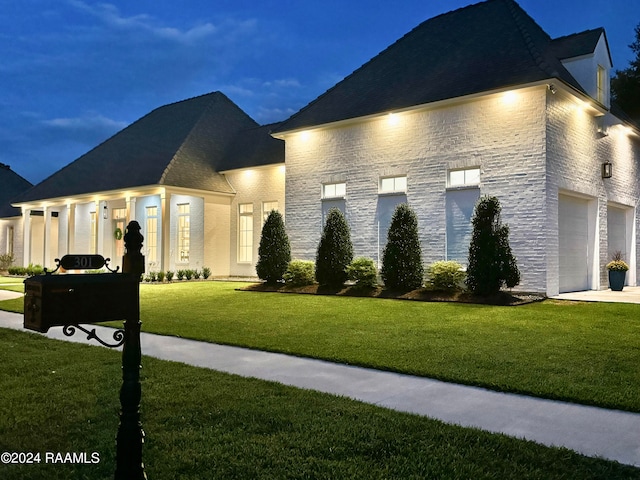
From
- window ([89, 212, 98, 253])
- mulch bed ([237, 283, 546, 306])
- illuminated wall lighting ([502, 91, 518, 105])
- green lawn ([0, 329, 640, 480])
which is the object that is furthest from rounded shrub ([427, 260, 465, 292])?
window ([89, 212, 98, 253])

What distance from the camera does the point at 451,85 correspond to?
1474 cm

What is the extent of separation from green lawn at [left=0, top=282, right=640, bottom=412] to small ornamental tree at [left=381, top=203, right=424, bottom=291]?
1.20 meters

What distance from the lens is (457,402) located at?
15.3 ft

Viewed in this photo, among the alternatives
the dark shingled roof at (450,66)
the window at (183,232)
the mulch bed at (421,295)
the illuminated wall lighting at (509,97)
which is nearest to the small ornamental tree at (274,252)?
the mulch bed at (421,295)

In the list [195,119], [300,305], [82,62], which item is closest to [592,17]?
[82,62]

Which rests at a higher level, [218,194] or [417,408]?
[218,194]

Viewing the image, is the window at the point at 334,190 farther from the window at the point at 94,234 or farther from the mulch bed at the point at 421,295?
the window at the point at 94,234

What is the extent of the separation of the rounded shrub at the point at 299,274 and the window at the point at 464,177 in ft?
16.1

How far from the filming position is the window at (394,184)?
15.6 metres

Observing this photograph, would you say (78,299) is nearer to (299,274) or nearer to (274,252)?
(299,274)

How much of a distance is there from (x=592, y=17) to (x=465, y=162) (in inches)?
6987

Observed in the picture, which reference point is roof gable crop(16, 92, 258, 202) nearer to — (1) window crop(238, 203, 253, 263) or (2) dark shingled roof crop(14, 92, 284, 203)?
(2) dark shingled roof crop(14, 92, 284, 203)

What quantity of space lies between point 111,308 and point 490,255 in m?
10.6

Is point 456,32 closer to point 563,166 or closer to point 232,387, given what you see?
point 563,166
